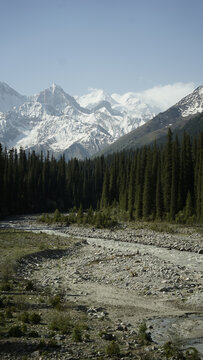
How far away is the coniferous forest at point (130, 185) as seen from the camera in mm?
67688

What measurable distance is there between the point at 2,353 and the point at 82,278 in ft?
43.9

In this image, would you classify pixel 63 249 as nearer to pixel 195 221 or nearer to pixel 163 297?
pixel 163 297

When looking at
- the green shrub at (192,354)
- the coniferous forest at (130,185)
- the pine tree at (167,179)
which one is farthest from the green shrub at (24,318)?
the pine tree at (167,179)

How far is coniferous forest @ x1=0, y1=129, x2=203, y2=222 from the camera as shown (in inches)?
2665

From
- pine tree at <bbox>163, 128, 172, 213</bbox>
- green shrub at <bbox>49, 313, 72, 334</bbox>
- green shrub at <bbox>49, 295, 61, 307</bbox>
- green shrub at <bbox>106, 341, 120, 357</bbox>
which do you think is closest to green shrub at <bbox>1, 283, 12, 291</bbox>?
green shrub at <bbox>49, 295, 61, 307</bbox>

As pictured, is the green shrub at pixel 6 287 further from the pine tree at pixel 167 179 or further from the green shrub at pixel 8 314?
the pine tree at pixel 167 179

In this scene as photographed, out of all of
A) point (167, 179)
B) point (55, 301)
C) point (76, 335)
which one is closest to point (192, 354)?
point (76, 335)

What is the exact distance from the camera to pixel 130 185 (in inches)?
3206

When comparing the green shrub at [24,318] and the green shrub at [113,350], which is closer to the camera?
the green shrub at [113,350]

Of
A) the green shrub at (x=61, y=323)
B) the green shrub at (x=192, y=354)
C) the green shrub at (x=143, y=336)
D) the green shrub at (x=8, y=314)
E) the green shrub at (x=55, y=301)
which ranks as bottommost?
the green shrub at (x=192, y=354)

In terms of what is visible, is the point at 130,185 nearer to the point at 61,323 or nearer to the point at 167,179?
the point at 167,179

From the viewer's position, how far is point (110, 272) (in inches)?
1082

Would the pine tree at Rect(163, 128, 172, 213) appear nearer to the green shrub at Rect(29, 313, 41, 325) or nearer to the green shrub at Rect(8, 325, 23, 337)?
the green shrub at Rect(29, 313, 41, 325)

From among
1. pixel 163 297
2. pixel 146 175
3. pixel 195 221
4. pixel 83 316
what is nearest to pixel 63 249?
pixel 163 297
